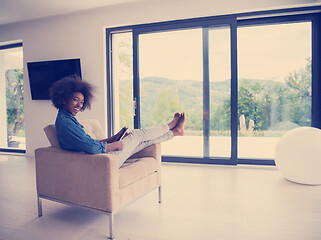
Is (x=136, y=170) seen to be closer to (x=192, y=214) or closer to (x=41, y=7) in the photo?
(x=192, y=214)

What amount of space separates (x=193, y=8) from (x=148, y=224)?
3221 mm

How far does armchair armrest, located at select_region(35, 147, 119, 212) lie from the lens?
68.0 inches

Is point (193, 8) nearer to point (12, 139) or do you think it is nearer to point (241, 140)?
point (241, 140)

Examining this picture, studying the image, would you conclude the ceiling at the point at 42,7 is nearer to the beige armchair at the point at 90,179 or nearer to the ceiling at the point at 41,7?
the ceiling at the point at 41,7

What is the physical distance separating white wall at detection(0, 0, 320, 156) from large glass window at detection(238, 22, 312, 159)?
48 cm

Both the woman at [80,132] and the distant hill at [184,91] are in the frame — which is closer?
the woman at [80,132]

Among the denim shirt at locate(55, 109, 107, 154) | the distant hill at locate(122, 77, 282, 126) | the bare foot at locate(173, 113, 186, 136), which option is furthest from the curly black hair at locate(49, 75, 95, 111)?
the distant hill at locate(122, 77, 282, 126)

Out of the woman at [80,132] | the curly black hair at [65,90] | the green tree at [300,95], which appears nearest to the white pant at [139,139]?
the woman at [80,132]

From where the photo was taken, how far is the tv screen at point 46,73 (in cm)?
435

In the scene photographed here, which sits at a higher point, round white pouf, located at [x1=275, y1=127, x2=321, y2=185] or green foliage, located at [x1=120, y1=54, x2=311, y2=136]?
green foliage, located at [x1=120, y1=54, x2=311, y2=136]

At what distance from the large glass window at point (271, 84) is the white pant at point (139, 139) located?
6.54 feet

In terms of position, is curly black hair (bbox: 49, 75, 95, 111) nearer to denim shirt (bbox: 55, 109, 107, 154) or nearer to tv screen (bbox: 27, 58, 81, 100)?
denim shirt (bbox: 55, 109, 107, 154)

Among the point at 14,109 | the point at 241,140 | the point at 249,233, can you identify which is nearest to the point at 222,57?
the point at 241,140

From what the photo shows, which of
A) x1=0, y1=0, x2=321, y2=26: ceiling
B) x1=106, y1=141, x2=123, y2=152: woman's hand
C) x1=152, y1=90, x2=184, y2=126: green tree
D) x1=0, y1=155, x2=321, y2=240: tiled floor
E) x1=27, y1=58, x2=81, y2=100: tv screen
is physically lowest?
x1=0, y1=155, x2=321, y2=240: tiled floor
